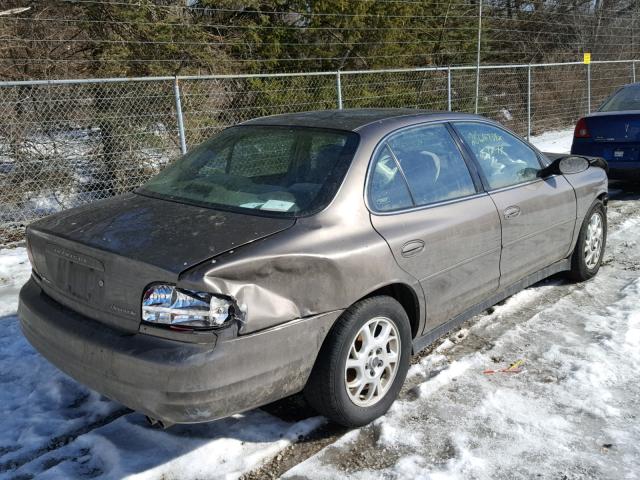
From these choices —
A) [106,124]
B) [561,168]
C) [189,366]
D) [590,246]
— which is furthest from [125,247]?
[106,124]

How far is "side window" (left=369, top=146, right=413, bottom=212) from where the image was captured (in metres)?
3.20

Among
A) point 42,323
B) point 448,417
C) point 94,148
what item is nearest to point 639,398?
point 448,417

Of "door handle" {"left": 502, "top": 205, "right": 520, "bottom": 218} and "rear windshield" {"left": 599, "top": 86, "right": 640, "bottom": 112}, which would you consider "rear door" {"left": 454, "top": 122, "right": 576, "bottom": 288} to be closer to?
"door handle" {"left": 502, "top": 205, "right": 520, "bottom": 218}

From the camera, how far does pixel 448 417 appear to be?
3.20 m

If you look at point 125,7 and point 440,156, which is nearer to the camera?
point 440,156

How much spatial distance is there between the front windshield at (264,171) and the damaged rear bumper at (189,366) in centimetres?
66

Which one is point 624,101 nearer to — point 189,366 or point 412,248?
point 412,248

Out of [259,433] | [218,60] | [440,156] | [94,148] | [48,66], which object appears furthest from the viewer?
[218,60]

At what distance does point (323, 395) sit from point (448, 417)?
0.76 m

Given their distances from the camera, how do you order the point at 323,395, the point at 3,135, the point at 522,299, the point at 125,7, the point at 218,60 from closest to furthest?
the point at 323,395
the point at 522,299
the point at 3,135
the point at 125,7
the point at 218,60

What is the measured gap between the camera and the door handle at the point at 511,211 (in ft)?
13.0

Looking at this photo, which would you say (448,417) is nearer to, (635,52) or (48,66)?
(48,66)

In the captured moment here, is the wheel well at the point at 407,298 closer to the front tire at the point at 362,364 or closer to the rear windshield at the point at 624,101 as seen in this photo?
the front tire at the point at 362,364

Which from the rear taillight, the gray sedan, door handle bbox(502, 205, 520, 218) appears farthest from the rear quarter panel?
the rear taillight
